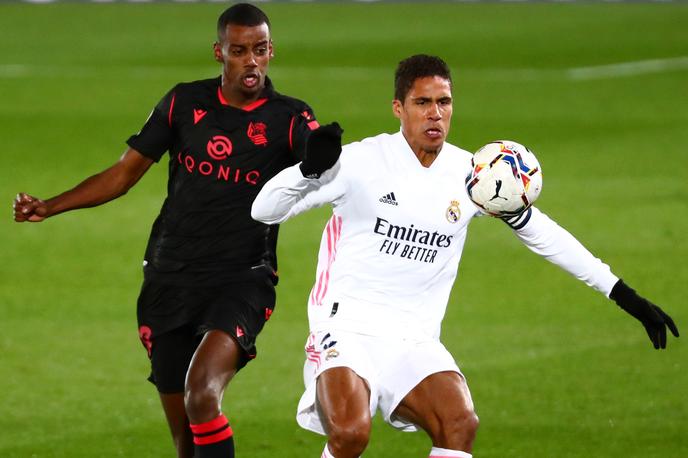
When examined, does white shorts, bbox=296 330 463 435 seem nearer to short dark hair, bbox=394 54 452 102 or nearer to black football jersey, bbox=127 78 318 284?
black football jersey, bbox=127 78 318 284

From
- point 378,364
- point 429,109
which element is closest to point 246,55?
point 429,109

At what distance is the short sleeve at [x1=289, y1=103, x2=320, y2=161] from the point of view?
295 inches

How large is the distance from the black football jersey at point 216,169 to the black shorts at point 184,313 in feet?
0.22

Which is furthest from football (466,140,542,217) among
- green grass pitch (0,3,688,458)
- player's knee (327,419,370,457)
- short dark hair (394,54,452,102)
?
green grass pitch (0,3,688,458)

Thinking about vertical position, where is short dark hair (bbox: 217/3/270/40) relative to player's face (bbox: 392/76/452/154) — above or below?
above

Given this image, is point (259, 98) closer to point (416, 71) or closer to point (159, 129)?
point (159, 129)

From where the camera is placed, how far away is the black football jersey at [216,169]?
24.6 feet

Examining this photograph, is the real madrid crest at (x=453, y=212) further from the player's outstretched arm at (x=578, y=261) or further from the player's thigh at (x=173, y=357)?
the player's thigh at (x=173, y=357)

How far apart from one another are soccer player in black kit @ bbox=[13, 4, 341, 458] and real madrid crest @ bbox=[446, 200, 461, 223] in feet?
2.79

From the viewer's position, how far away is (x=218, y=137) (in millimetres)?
7500

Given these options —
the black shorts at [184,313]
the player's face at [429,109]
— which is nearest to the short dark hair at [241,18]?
the player's face at [429,109]

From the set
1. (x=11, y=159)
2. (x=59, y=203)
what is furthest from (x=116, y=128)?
(x=59, y=203)

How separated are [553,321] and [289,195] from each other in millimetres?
5592

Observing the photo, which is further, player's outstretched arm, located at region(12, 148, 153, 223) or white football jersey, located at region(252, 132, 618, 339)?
player's outstretched arm, located at region(12, 148, 153, 223)
